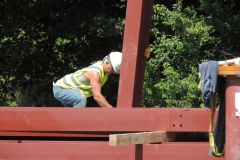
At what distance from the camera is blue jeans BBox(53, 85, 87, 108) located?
6398 millimetres

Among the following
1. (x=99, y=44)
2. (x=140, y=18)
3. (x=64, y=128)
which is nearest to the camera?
(x=64, y=128)

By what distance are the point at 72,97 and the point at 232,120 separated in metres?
2.73

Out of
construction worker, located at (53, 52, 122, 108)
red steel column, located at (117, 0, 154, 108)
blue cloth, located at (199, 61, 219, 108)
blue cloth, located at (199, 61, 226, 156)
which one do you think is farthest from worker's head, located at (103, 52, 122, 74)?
blue cloth, located at (199, 61, 219, 108)

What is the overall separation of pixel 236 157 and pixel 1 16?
33.7 ft

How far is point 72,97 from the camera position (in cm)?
646

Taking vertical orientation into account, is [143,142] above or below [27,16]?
below

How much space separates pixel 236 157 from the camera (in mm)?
4031

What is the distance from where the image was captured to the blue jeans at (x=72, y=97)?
21.0ft

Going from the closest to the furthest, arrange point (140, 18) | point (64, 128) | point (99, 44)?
point (64, 128), point (140, 18), point (99, 44)

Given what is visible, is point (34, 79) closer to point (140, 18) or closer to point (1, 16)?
point (1, 16)

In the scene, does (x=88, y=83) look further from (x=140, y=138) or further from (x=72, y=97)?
(x=140, y=138)

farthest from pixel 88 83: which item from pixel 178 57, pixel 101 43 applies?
pixel 101 43

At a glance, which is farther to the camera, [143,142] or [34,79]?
[34,79]

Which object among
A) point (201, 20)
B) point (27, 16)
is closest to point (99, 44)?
point (27, 16)
